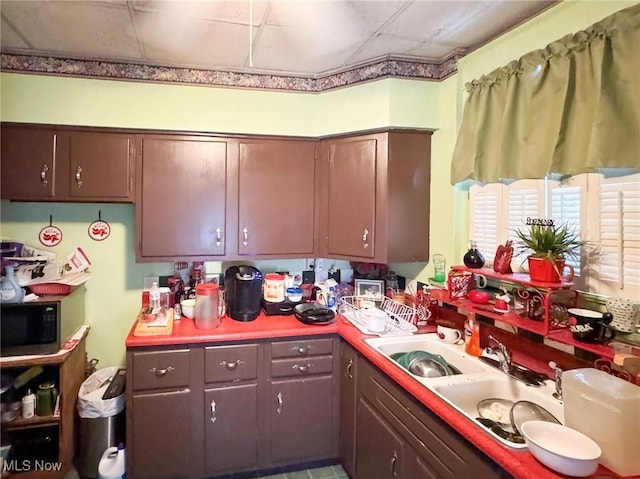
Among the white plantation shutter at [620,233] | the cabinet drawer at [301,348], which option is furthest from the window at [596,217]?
the cabinet drawer at [301,348]

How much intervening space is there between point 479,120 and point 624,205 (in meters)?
0.84

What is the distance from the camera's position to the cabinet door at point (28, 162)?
2.36 m

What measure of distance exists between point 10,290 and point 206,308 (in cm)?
102

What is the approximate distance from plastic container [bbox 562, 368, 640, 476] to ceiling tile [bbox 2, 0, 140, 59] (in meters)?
2.37

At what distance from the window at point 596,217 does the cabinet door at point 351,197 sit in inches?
33.7

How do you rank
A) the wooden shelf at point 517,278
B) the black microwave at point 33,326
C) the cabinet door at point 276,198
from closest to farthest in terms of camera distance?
1. the wooden shelf at point 517,278
2. the black microwave at point 33,326
3. the cabinet door at point 276,198

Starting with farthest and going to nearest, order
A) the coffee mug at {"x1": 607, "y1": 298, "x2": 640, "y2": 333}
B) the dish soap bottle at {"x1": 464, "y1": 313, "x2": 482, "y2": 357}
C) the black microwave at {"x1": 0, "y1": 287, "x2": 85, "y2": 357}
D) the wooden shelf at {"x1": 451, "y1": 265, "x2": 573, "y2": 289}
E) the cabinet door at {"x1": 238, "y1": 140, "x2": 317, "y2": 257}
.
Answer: the cabinet door at {"x1": 238, "y1": 140, "x2": 317, "y2": 257} → the black microwave at {"x1": 0, "y1": 287, "x2": 85, "y2": 357} → the dish soap bottle at {"x1": 464, "y1": 313, "x2": 482, "y2": 357} → the wooden shelf at {"x1": 451, "y1": 265, "x2": 573, "y2": 289} → the coffee mug at {"x1": 607, "y1": 298, "x2": 640, "y2": 333}

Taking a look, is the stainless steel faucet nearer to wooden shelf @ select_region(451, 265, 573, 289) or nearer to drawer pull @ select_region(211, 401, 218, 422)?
wooden shelf @ select_region(451, 265, 573, 289)

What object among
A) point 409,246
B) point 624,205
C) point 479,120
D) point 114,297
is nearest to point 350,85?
point 479,120

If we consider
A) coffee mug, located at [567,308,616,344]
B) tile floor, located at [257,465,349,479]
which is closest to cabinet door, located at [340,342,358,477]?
tile floor, located at [257,465,349,479]

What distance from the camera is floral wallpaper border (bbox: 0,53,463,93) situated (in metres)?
2.40

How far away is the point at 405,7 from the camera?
182 cm

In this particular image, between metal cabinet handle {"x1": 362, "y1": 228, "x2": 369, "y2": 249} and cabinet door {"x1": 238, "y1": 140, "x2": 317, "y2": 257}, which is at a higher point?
cabinet door {"x1": 238, "y1": 140, "x2": 317, "y2": 257}

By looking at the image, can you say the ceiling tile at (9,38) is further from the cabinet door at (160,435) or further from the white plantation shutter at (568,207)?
the white plantation shutter at (568,207)
